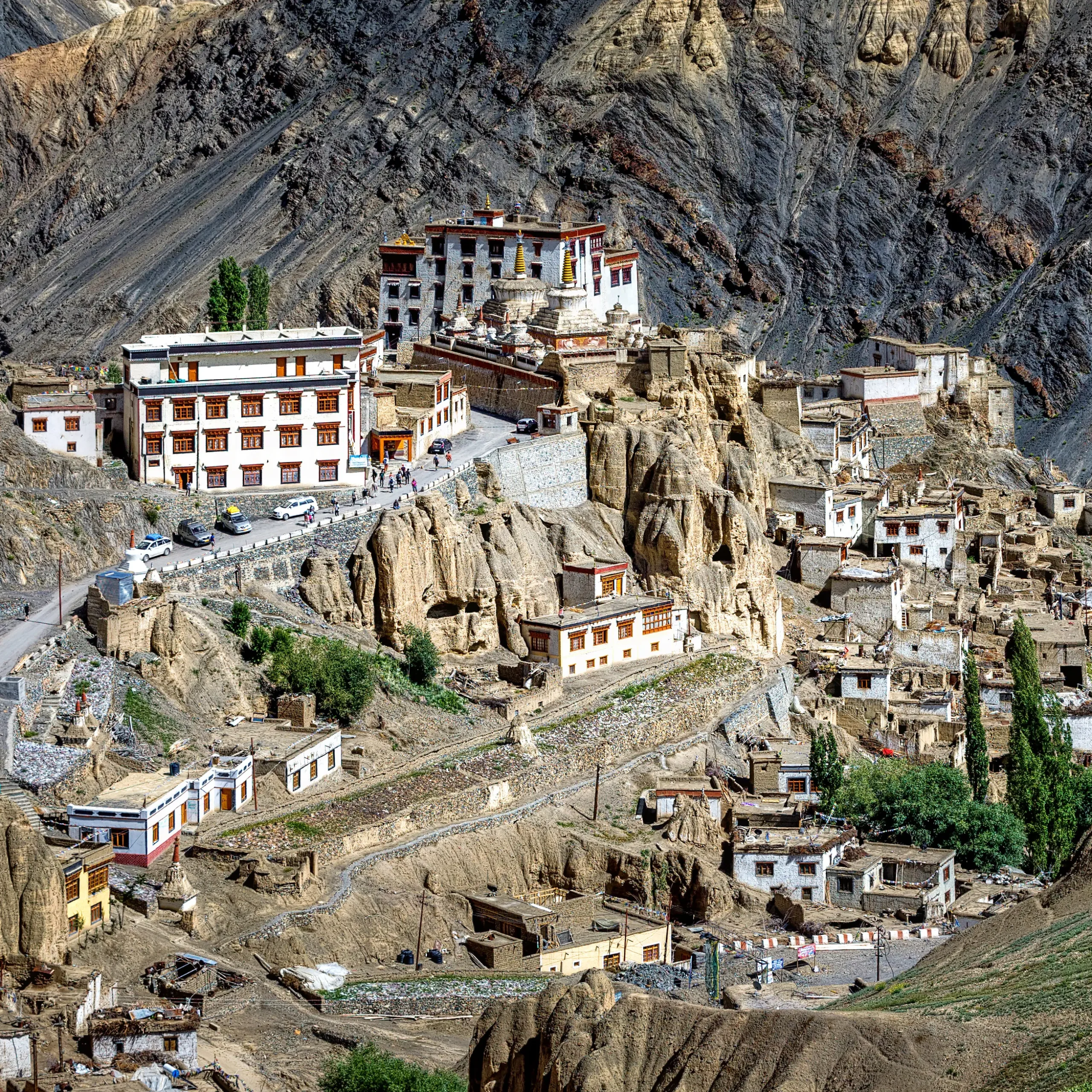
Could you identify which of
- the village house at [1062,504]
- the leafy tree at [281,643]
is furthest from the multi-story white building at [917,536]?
the leafy tree at [281,643]

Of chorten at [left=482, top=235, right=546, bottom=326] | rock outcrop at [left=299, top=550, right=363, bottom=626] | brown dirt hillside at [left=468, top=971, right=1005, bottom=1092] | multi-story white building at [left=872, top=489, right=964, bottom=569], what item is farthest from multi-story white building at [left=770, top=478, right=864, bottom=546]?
brown dirt hillside at [left=468, top=971, right=1005, bottom=1092]

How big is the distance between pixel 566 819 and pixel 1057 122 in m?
88.3

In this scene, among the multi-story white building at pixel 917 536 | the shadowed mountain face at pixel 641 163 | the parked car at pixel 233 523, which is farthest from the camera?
the shadowed mountain face at pixel 641 163

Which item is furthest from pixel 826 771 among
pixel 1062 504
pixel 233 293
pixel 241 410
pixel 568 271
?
pixel 233 293

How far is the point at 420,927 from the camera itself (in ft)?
240

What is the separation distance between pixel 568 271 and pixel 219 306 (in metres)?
15.0

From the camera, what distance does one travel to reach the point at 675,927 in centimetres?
7781

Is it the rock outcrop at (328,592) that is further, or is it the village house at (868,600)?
the village house at (868,600)

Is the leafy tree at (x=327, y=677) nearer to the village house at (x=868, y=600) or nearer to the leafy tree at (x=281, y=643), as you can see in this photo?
the leafy tree at (x=281, y=643)

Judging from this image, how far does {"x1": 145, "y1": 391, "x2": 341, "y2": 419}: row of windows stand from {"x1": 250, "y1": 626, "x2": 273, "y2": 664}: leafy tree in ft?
35.7

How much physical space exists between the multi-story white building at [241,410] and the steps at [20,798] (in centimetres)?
2185

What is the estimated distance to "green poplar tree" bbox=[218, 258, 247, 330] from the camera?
11781 centimetres

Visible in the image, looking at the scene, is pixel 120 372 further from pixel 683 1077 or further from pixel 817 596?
pixel 683 1077

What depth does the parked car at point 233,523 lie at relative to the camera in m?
88.2
